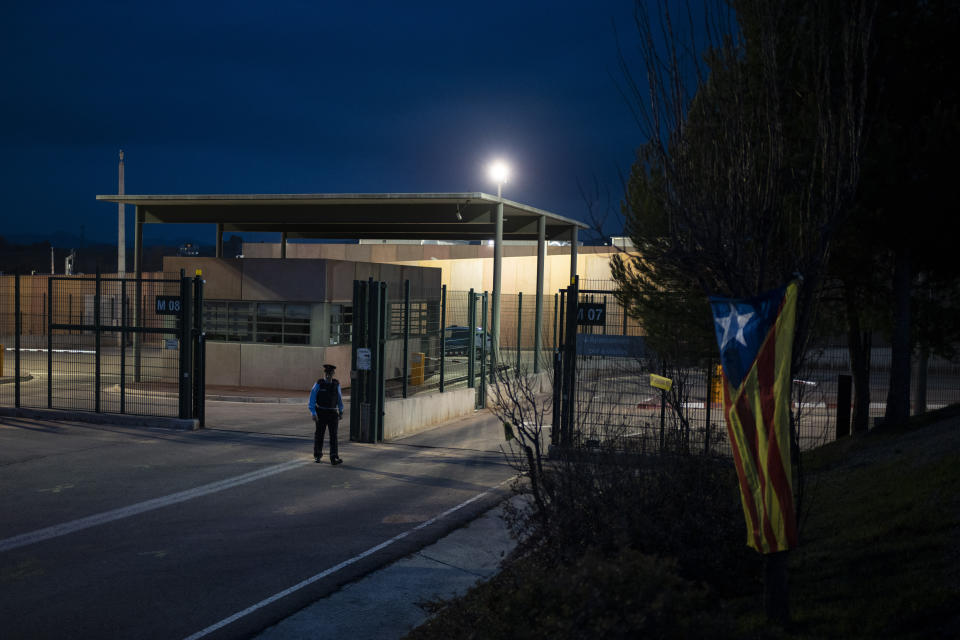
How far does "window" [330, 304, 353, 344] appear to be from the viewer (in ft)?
75.9

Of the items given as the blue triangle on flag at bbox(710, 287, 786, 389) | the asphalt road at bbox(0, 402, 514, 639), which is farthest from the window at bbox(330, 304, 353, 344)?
the blue triangle on flag at bbox(710, 287, 786, 389)

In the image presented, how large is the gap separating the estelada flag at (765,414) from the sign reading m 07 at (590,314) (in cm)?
774

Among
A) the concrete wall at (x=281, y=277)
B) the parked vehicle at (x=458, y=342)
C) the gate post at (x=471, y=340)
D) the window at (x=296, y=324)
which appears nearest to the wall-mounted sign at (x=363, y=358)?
the parked vehicle at (x=458, y=342)

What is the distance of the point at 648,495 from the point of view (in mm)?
6074

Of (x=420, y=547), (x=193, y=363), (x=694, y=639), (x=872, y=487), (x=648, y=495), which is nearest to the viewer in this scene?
(x=694, y=639)

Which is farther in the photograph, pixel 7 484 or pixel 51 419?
pixel 51 419

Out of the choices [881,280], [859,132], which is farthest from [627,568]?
[881,280]

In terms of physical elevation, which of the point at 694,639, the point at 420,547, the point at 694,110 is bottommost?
the point at 420,547

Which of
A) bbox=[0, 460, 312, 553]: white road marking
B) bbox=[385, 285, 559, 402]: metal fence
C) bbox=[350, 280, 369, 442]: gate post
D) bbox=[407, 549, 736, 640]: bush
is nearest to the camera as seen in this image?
bbox=[407, 549, 736, 640]: bush

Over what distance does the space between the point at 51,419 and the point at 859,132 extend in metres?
15.8

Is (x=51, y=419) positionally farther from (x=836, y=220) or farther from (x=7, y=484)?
(x=836, y=220)

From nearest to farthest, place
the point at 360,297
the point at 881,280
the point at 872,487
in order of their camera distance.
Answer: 1. the point at 872,487
2. the point at 881,280
3. the point at 360,297

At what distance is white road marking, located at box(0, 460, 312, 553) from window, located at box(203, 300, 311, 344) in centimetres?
1093

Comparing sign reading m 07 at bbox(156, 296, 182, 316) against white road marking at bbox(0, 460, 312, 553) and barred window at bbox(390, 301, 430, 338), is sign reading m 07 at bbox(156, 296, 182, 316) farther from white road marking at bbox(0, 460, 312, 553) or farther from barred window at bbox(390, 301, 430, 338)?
white road marking at bbox(0, 460, 312, 553)
